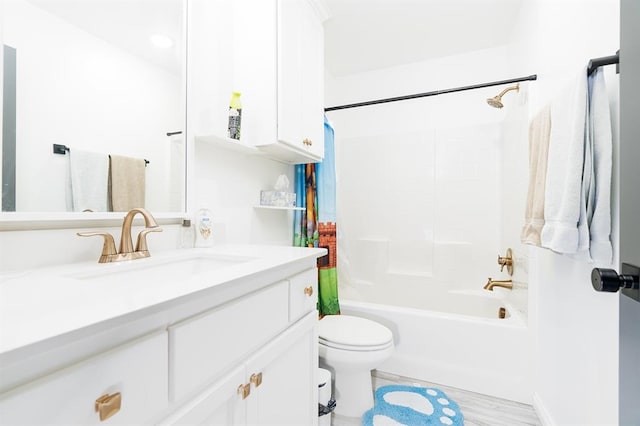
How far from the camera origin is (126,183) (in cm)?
103

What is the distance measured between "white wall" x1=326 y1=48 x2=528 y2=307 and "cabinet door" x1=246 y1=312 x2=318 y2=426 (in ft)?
5.04

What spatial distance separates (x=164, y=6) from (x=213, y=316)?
1261 millimetres

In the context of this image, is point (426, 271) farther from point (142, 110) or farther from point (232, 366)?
point (142, 110)

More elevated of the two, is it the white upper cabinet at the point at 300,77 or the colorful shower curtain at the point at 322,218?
the white upper cabinet at the point at 300,77

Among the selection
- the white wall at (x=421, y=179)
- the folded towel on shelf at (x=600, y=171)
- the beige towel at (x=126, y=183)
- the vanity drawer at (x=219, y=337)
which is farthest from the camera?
the white wall at (x=421, y=179)

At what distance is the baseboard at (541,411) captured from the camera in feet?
4.44

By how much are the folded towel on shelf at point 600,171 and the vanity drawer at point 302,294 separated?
928 mm

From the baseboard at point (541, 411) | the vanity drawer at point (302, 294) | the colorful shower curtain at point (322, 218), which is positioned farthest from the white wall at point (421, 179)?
the vanity drawer at point (302, 294)

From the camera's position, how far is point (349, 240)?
2.78 meters

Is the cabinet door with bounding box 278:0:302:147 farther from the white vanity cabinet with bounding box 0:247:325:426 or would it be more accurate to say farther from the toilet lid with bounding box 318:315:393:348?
the toilet lid with bounding box 318:315:393:348

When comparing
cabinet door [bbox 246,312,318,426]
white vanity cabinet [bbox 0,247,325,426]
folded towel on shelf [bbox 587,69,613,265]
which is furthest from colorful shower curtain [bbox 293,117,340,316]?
folded towel on shelf [bbox 587,69,613,265]

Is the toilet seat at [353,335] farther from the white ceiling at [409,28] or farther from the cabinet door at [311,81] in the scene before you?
the white ceiling at [409,28]

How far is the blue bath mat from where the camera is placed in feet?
4.62

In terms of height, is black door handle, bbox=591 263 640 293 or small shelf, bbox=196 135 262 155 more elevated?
small shelf, bbox=196 135 262 155
